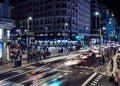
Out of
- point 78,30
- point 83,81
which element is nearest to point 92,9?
point 78,30

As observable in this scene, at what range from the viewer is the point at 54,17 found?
111875 millimetres

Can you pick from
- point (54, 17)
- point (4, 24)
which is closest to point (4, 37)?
point (4, 24)

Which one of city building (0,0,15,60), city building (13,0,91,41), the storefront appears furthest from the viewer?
city building (13,0,91,41)

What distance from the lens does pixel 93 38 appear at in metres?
151

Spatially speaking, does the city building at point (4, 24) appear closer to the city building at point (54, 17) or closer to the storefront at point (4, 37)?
the storefront at point (4, 37)

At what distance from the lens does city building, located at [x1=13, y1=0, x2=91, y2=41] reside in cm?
11019

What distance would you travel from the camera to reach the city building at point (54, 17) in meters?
110

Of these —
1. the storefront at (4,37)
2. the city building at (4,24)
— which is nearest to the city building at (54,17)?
the city building at (4,24)

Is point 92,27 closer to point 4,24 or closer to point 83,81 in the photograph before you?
point 4,24

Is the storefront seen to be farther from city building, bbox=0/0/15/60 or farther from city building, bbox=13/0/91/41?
city building, bbox=13/0/91/41

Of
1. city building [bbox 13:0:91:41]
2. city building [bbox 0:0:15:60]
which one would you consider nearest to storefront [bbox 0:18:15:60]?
city building [bbox 0:0:15:60]

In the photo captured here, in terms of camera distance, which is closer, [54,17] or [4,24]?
[4,24]

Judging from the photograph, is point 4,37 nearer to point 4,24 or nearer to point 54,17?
point 4,24

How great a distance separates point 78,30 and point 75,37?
26.9 feet
